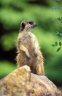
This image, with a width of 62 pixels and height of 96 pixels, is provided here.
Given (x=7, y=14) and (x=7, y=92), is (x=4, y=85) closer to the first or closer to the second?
(x=7, y=92)

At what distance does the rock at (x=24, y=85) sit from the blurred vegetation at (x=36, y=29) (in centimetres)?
580

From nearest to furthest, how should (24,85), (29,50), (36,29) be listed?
(24,85) → (29,50) → (36,29)

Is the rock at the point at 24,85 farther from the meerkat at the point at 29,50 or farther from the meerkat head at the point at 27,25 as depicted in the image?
the meerkat head at the point at 27,25

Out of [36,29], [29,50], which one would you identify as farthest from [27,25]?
[36,29]

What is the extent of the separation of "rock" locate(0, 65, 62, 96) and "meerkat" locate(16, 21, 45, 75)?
0.27 metres

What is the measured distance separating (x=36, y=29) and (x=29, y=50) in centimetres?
648

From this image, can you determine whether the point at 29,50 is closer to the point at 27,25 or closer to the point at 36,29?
the point at 27,25

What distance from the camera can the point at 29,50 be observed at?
32.0 feet

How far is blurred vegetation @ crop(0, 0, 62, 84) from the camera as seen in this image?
51.8 ft

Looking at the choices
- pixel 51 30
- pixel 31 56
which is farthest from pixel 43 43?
pixel 31 56

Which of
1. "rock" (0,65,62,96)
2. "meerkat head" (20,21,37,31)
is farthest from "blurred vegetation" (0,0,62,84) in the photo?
"rock" (0,65,62,96)

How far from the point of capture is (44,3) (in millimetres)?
16547

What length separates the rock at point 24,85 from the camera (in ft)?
30.7

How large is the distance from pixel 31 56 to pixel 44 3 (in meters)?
6.85
